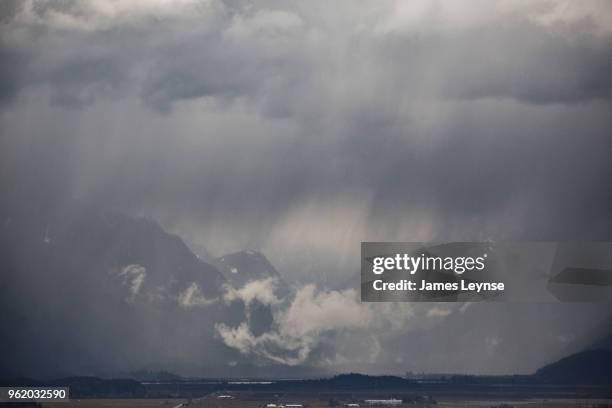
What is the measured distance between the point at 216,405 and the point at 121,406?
13.6 meters

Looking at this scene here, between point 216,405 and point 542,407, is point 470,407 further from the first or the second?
point 216,405

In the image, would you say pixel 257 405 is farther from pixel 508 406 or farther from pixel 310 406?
pixel 508 406

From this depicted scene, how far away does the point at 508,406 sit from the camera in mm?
198875

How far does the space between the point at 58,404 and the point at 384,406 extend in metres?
46.1

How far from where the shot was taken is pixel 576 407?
197750 mm

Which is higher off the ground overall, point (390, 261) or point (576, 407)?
point (390, 261)

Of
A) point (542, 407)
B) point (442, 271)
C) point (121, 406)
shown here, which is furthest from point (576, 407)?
point (121, 406)

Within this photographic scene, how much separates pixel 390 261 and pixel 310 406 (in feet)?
78.0

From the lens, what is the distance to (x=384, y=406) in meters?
199

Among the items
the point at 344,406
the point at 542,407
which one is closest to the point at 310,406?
the point at 344,406

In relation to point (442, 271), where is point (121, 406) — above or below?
below

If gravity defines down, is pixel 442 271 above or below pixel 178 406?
above

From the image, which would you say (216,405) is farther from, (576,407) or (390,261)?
(576,407)

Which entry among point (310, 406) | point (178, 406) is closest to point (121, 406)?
point (178, 406)
